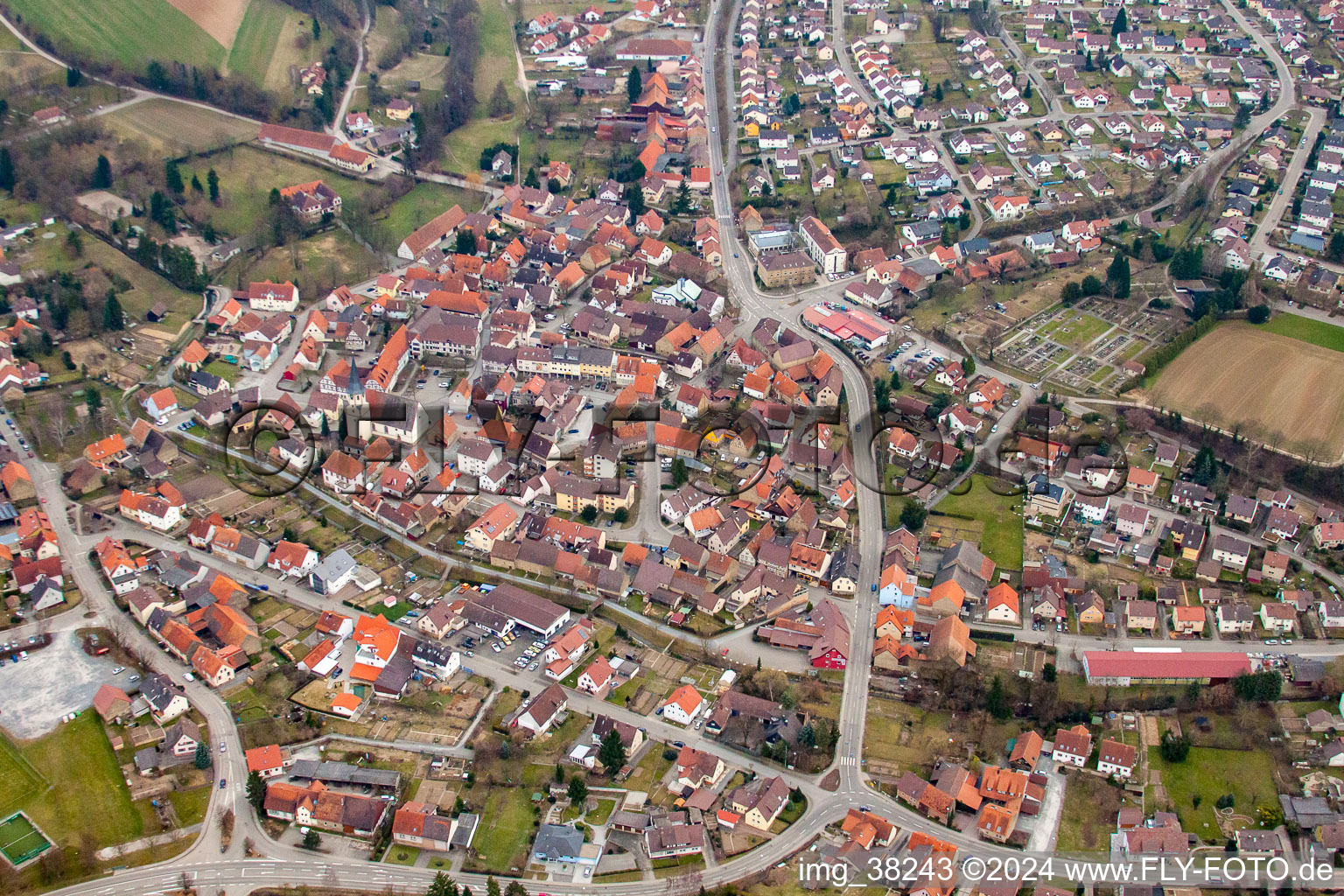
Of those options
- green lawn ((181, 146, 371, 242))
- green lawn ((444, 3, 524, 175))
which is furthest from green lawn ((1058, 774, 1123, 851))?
green lawn ((444, 3, 524, 175))

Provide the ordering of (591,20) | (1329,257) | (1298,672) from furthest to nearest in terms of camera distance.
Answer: (591,20)
(1329,257)
(1298,672)

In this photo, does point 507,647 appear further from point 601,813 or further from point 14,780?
point 14,780

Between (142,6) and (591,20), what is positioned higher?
(142,6)

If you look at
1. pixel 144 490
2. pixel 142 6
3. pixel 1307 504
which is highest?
pixel 142 6

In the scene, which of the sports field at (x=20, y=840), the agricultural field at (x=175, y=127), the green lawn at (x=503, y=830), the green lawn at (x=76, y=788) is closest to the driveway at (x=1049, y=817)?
the green lawn at (x=503, y=830)

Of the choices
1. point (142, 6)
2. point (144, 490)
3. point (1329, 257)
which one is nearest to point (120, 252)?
point (144, 490)

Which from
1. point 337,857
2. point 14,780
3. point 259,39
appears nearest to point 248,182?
point 259,39

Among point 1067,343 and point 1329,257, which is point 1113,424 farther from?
point 1329,257
